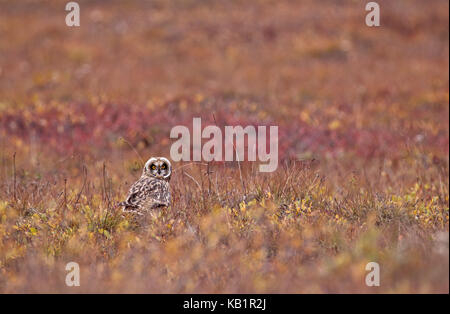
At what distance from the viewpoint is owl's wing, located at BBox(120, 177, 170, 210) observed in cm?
538

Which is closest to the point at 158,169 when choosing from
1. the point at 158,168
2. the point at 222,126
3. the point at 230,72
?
the point at 158,168

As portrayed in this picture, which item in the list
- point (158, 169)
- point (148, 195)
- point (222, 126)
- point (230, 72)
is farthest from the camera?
point (230, 72)

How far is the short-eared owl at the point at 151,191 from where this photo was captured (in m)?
5.36

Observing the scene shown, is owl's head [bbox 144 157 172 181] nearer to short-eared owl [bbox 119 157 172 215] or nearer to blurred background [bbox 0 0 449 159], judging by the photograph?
short-eared owl [bbox 119 157 172 215]

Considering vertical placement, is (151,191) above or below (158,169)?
below

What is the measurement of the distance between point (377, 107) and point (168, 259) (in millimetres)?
11063

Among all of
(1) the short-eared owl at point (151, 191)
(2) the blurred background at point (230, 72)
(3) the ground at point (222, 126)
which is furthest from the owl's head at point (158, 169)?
(2) the blurred background at point (230, 72)

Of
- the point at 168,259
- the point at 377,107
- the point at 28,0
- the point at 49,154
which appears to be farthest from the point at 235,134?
the point at 28,0

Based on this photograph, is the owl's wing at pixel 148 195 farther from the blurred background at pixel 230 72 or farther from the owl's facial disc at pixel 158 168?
the blurred background at pixel 230 72

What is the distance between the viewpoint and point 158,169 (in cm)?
575

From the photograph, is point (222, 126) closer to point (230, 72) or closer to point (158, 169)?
point (230, 72)

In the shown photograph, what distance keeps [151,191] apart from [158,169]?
32 centimetres

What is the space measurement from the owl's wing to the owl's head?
97 millimetres

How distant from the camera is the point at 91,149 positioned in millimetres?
10742
